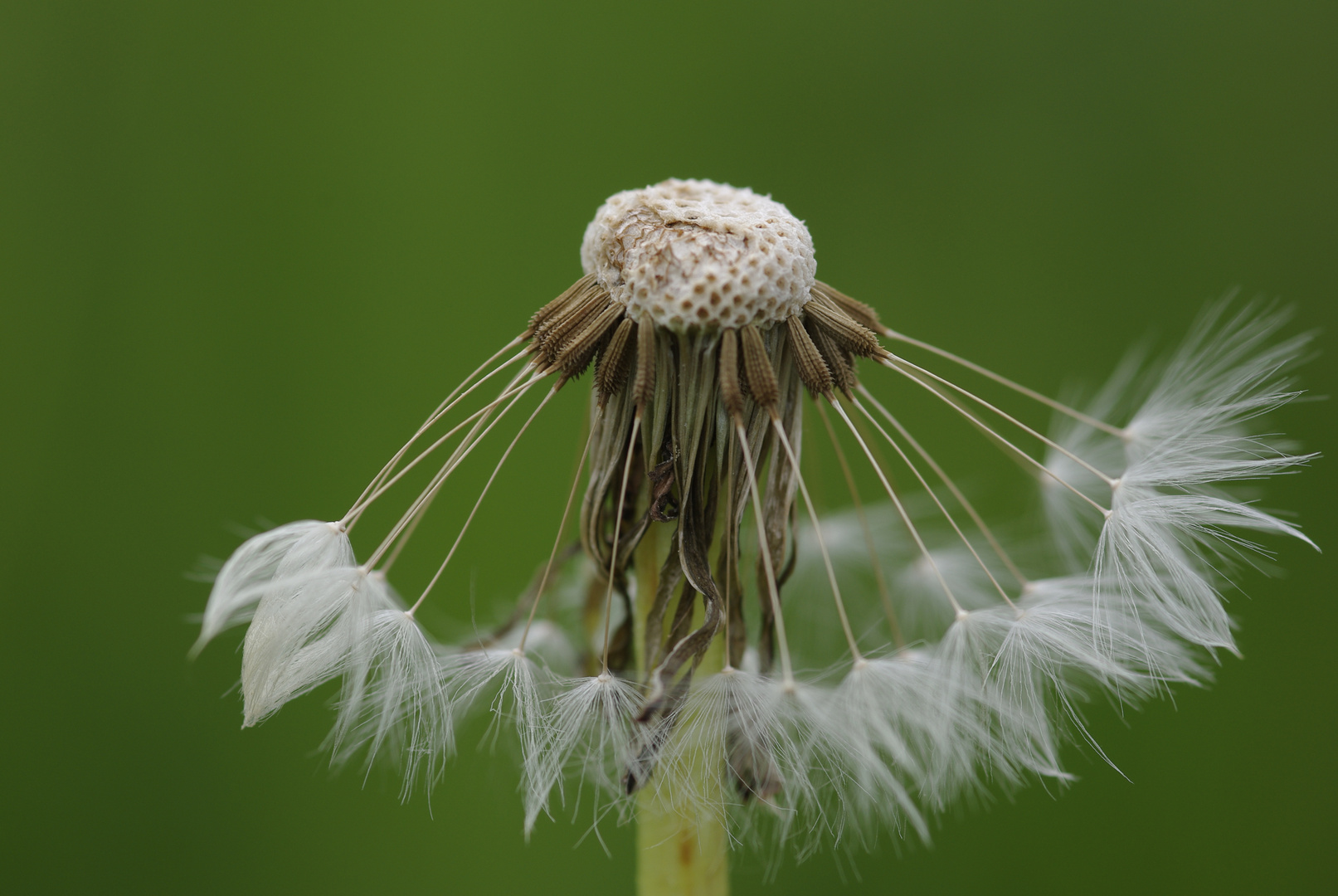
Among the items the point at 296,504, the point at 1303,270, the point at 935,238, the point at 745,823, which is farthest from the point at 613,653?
the point at 1303,270

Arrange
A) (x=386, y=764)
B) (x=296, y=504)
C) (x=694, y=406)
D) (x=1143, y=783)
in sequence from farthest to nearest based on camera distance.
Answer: (x=296, y=504) < (x=1143, y=783) < (x=386, y=764) < (x=694, y=406)

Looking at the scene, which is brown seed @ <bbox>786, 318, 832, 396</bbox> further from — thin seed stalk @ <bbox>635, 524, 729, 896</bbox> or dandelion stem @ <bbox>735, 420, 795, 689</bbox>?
thin seed stalk @ <bbox>635, 524, 729, 896</bbox>

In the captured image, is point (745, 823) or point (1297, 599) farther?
point (1297, 599)

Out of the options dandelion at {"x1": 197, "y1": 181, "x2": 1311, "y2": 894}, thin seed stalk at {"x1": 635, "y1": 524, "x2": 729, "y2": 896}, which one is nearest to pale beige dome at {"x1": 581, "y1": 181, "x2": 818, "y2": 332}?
dandelion at {"x1": 197, "y1": 181, "x2": 1311, "y2": 894}

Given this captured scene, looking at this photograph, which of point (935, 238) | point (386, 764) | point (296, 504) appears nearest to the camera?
point (386, 764)

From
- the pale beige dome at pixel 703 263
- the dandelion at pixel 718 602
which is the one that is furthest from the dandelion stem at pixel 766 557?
the pale beige dome at pixel 703 263

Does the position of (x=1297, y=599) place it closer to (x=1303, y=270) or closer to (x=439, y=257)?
(x=1303, y=270)
